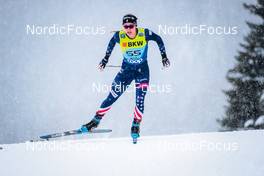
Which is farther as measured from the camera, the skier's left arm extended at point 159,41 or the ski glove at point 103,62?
the ski glove at point 103,62

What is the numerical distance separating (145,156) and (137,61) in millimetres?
1637

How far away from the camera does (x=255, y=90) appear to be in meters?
12.3

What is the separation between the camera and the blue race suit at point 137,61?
6.48 metres

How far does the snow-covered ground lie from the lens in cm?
498

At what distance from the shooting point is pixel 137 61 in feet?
21.4

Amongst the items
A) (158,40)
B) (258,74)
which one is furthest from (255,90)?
(158,40)

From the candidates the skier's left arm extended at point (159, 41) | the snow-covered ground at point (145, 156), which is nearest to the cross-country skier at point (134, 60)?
the skier's left arm extended at point (159, 41)

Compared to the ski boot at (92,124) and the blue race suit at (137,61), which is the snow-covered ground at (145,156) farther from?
the blue race suit at (137,61)

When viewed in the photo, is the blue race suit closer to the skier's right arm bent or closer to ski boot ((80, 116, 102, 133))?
the skier's right arm bent

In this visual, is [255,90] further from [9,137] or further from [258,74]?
[9,137]

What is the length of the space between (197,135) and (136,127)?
1.26 meters

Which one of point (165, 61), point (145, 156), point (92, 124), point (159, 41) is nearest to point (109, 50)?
point (159, 41)

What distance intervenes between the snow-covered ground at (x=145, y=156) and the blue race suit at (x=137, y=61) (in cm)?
80

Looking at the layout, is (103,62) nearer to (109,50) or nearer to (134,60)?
(109,50)
